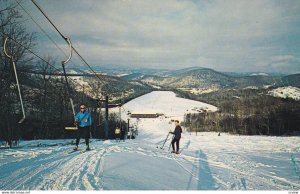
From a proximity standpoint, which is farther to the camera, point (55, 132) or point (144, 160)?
point (55, 132)

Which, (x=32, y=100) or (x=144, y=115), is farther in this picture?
(x=144, y=115)

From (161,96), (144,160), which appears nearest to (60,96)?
(144,160)

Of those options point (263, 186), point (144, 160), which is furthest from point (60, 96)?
point (263, 186)

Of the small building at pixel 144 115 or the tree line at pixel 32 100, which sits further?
the small building at pixel 144 115

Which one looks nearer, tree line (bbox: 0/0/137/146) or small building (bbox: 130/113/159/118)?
tree line (bbox: 0/0/137/146)

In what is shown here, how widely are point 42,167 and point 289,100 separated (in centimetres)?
5238

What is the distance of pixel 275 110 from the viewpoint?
51000 millimetres

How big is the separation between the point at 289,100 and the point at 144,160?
49636mm

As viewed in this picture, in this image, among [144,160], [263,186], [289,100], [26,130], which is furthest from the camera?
[289,100]

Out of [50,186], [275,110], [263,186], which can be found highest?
[275,110]

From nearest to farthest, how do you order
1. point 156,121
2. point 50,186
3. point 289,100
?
point 50,186
point 289,100
point 156,121

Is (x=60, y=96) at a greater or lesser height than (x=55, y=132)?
greater

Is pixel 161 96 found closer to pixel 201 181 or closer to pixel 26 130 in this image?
pixel 26 130

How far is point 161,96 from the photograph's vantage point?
147m
